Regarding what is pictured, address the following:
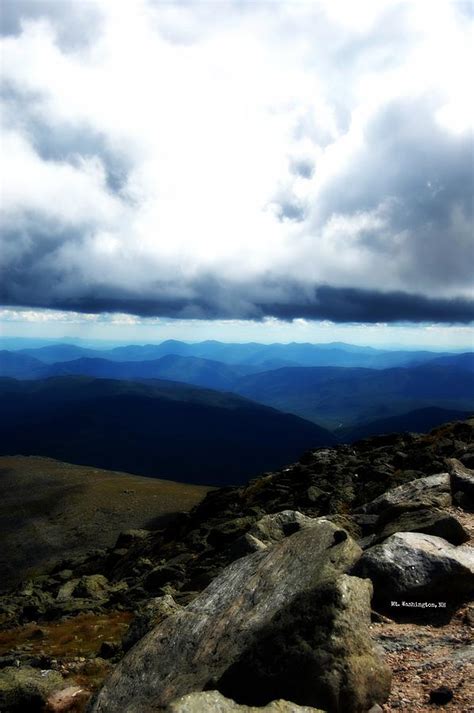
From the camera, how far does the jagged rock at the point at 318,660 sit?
1314 centimetres

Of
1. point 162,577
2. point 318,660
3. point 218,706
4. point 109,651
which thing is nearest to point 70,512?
point 162,577

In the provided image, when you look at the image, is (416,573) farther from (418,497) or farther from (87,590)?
(87,590)

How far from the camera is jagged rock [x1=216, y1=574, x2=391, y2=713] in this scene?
1314 centimetres

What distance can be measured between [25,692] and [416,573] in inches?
660

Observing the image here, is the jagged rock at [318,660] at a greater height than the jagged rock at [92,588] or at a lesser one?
greater

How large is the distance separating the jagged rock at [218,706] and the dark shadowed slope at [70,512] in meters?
109

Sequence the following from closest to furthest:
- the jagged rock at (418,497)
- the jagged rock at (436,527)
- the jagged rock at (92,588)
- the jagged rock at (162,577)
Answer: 1. the jagged rock at (436,527)
2. the jagged rock at (418,497)
3. the jagged rock at (162,577)
4. the jagged rock at (92,588)

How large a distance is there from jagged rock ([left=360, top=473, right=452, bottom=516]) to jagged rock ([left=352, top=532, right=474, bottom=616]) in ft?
25.7

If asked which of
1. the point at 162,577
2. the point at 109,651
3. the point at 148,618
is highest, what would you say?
the point at 148,618

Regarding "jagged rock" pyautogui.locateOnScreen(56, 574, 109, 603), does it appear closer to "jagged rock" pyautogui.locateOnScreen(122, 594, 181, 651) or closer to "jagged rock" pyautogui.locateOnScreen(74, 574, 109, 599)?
"jagged rock" pyautogui.locateOnScreen(74, 574, 109, 599)

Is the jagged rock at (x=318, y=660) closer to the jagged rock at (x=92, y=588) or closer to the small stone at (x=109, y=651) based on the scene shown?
the small stone at (x=109, y=651)

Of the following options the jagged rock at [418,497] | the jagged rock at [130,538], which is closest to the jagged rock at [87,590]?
the jagged rock at [130,538]

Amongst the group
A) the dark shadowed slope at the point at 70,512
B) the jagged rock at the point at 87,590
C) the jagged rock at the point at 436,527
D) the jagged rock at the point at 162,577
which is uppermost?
the jagged rock at the point at 436,527

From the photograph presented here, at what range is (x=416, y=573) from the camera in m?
19.3
